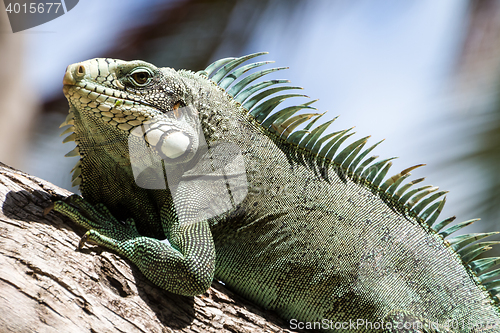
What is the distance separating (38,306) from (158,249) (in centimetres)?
83

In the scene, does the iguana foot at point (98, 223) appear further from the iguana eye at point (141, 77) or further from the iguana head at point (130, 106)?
the iguana eye at point (141, 77)

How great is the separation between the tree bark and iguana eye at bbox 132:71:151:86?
1.15 meters

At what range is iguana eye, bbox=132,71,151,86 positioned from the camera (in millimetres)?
2830

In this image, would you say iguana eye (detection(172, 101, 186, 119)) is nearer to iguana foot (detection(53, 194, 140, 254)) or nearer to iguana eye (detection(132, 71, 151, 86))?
iguana eye (detection(132, 71, 151, 86))

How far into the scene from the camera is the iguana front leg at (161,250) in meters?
2.68

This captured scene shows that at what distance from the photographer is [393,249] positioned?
11.1ft

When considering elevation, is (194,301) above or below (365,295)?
below

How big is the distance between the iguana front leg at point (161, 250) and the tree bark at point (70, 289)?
0.10 meters

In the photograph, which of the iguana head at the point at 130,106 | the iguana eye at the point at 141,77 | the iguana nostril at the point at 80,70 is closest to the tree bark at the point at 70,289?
the iguana head at the point at 130,106

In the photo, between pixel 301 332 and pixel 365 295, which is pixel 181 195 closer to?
pixel 301 332

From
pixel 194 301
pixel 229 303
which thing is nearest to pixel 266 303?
pixel 229 303

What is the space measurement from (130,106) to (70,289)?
4.51ft

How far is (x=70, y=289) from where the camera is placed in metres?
Result: 2.39

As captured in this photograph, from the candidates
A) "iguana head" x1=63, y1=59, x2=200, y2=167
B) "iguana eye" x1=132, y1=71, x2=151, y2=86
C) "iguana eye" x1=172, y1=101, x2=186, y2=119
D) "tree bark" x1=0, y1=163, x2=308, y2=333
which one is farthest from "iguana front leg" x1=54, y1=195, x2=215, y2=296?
"iguana eye" x1=132, y1=71, x2=151, y2=86
